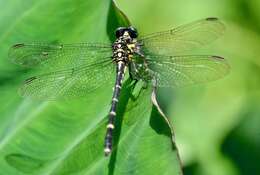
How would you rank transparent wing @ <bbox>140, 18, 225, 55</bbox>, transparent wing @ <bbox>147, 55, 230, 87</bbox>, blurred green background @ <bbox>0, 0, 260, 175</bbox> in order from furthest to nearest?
transparent wing @ <bbox>140, 18, 225, 55</bbox>, transparent wing @ <bbox>147, 55, 230, 87</bbox>, blurred green background @ <bbox>0, 0, 260, 175</bbox>

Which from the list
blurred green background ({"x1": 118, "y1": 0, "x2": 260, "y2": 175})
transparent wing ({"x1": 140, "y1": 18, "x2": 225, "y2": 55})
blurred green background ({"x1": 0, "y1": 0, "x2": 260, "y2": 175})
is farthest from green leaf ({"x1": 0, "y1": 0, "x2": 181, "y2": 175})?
blurred green background ({"x1": 118, "y1": 0, "x2": 260, "y2": 175})

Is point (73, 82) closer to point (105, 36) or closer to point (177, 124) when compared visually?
point (105, 36)

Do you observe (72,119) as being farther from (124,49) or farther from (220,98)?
(220,98)

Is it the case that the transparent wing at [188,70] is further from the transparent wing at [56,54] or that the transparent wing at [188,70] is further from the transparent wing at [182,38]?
the transparent wing at [56,54]

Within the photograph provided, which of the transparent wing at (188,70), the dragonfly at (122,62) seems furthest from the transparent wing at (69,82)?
the transparent wing at (188,70)

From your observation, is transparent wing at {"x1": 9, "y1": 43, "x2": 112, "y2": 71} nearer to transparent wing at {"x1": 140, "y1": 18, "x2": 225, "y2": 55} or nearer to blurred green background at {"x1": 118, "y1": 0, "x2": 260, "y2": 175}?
transparent wing at {"x1": 140, "y1": 18, "x2": 225, "y2": 55}

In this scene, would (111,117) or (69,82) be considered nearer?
(111,117)

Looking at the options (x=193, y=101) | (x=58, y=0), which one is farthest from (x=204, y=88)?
(x=58, y=0)

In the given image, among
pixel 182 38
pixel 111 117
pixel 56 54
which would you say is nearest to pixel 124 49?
pixel 182 38
